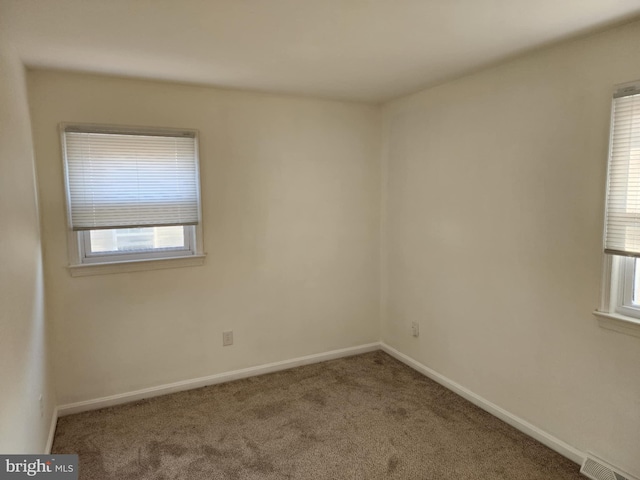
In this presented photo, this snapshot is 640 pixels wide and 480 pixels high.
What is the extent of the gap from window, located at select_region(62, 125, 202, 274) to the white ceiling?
441mm

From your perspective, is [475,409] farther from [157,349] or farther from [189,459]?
[157,349]

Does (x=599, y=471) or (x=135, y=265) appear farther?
(x=135, y=265)

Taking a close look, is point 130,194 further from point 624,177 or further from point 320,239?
point 624,177

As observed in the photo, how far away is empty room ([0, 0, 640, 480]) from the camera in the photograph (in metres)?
1.91

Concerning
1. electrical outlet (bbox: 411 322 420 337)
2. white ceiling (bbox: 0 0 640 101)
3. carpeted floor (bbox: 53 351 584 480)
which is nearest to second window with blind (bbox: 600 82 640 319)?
white ceiling (bbox: 0 0 640 101)

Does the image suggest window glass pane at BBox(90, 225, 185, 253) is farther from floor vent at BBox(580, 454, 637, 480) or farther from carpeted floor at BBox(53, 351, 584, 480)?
floor vent at BBox(580, 454, 637, 480)

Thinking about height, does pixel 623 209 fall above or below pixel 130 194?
below

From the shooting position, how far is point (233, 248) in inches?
125

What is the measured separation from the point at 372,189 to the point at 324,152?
1.92 feet

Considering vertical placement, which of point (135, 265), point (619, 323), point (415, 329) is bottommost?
point (415, 329)

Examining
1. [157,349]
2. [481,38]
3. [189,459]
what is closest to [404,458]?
[189,459]

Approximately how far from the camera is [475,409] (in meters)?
2.74

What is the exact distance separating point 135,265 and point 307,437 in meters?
1.67

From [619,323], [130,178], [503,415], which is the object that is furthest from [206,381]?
[619,323]
